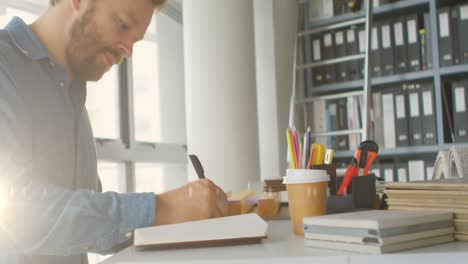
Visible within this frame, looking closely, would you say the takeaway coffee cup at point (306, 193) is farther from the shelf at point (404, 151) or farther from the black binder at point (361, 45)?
the black binder at point (361, 45)

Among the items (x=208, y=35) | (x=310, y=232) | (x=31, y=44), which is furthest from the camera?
(x=208, y=35)

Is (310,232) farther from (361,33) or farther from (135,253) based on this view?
(361,33)

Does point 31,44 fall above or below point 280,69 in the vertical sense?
below

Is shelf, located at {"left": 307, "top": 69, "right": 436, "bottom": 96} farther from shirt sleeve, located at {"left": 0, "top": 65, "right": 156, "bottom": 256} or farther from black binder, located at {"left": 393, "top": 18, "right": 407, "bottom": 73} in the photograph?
shirt sleeve, located at {"left": 0, "top": 65, "right": 156, "bottom": 256}

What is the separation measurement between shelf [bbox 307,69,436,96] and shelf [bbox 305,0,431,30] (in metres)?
0.41

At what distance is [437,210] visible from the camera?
0.66 metres

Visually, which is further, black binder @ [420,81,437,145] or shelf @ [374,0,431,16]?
shelf @ [374,0,431,16]

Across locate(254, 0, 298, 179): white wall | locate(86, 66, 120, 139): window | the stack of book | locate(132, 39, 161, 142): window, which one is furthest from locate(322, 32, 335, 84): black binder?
the stack of book

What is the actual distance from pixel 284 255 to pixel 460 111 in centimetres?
251

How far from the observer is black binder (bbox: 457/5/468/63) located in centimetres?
273

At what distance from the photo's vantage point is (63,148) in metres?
1.02

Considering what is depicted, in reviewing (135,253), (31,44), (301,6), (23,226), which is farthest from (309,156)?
(301,6)

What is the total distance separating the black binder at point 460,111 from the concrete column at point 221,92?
1130mm

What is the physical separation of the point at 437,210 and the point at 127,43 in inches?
26.7
